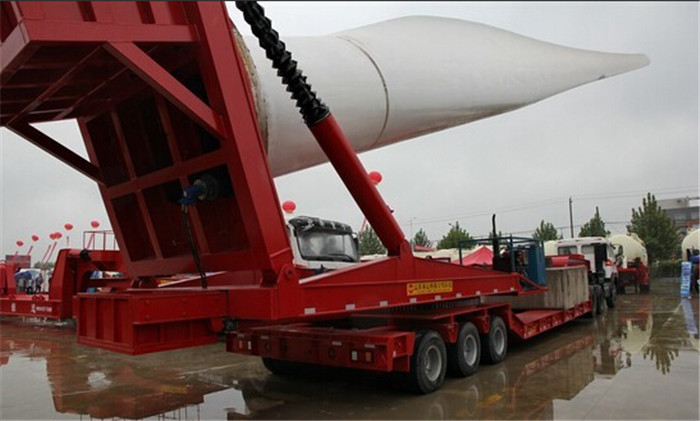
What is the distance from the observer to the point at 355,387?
7344mm

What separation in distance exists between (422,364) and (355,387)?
1.11m

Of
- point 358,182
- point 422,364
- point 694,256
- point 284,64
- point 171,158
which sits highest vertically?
point 284,64

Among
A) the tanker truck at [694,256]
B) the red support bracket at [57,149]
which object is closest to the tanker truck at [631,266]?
the tanker truck at [694,256]

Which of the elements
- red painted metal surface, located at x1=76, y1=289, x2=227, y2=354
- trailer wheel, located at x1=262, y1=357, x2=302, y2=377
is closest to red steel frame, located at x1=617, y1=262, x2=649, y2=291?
trailer wheel, located at x1=262, y1=357, x2=302, y2=377

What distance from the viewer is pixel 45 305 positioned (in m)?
12.7

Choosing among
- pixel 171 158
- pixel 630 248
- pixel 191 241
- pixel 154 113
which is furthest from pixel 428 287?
pixel 630 248

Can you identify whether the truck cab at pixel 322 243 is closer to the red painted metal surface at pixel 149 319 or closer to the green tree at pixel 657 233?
the red painted metal surface at pixel 149 319

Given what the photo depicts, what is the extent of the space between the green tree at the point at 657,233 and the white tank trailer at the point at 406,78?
122 ft

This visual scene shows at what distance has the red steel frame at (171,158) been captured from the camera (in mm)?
4078

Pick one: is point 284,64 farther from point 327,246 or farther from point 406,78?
point 327,246

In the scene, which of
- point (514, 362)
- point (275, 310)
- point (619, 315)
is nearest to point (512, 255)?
point (514, 362)

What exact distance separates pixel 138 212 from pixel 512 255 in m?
6.17

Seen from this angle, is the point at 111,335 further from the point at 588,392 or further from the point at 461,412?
the point at 588,392

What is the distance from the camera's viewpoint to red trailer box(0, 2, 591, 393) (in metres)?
4.15
